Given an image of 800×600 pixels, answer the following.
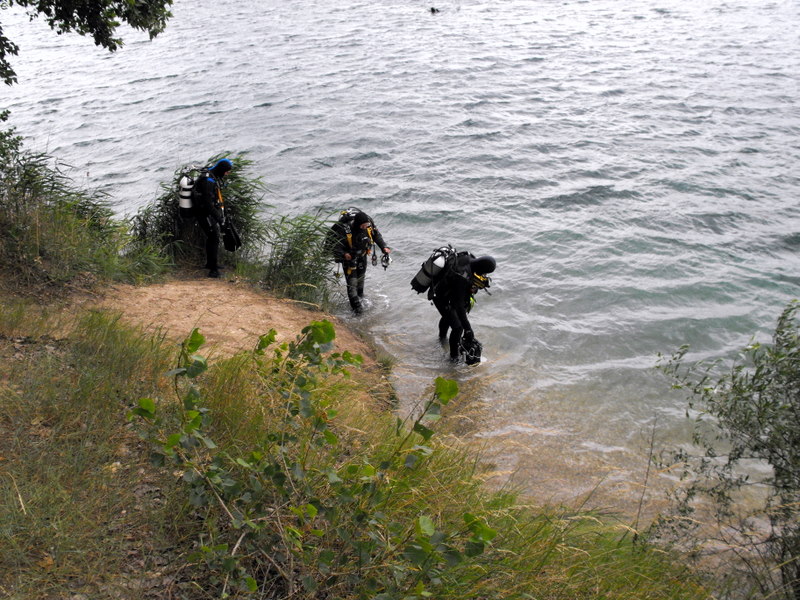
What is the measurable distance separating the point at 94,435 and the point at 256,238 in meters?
7.18

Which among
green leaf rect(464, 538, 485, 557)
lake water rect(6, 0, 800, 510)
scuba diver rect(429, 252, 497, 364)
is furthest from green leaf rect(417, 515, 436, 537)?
scuba diver rect(429, 252, 497, 364)

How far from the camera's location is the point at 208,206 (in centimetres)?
962

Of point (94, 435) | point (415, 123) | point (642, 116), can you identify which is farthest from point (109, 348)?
point (642, 116)

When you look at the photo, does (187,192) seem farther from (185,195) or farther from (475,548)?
(475,548)

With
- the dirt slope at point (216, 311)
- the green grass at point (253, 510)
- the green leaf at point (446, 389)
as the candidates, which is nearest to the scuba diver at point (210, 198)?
the dirt slope at point (216, 311)

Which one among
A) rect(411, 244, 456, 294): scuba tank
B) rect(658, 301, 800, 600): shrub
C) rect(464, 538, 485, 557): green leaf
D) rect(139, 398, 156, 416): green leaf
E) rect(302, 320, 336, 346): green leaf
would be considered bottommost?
rect(658, 301, 800, 600): shrub

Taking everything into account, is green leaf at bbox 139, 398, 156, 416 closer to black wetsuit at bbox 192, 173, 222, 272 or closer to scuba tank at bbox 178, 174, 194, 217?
black wetsuit at bbox 192, 173, 222, 272

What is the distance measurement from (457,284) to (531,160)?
10.1m

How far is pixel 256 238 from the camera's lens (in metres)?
11.0

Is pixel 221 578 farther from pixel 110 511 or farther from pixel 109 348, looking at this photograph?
pixel 109 348

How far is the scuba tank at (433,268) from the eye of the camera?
8.34 m

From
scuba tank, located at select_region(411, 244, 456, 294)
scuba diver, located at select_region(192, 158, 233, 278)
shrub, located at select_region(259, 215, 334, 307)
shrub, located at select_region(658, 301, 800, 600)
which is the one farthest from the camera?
shrub, located at select_region(259, 215, 334, 307)

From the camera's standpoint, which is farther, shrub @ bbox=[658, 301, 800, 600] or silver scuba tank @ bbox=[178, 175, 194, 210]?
silver scuba tank @ bbox=[178, 175, 194, 210]

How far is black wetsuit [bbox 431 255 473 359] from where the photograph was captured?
8.19 m
